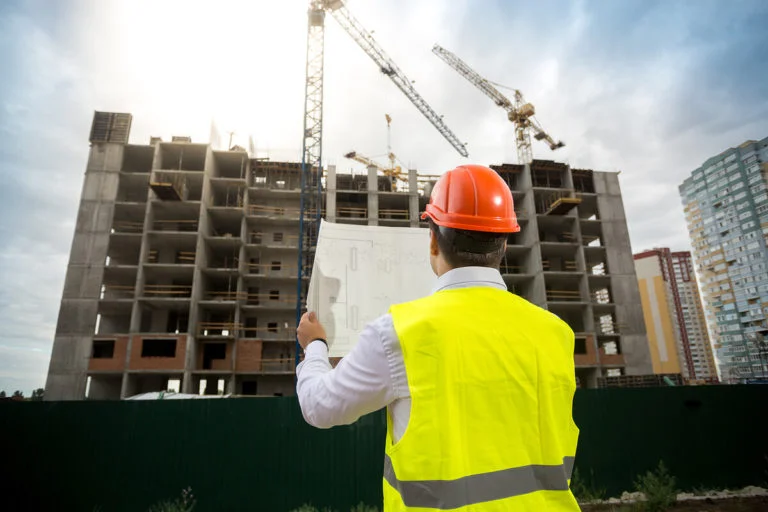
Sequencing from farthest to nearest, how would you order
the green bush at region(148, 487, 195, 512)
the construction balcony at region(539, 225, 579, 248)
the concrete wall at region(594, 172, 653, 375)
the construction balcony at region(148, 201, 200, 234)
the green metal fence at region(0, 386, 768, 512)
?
the construction balcony at region(539, 225, 579, 248) < the concrete wall at region(594, 172, 653, 375) < the construction balcony at region(148, 201, 200, 234) < the green metal fence at region(0, 386, 768, 512) < the green bush at region(148, 487, 195, 512)

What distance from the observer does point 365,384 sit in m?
1.34

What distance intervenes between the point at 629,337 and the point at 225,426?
4091 cm

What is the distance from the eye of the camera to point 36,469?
831cm

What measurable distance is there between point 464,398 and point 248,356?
36617 millimetres

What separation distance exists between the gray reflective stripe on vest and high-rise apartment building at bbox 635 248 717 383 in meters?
74.8

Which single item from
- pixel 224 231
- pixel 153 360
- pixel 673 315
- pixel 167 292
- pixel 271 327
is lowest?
pixel 153 360

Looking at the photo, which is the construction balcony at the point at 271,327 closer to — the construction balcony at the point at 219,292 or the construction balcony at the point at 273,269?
the construction balcony at the point at 219,292

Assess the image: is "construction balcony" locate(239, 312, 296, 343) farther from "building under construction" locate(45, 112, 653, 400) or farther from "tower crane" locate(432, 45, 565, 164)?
"tower crane" locate(432, 45, 565, 164)

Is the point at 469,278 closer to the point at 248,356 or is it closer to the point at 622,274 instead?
the point at 248,356

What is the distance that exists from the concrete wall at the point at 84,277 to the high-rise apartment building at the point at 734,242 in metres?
73.8

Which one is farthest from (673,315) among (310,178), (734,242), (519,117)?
(310,178)

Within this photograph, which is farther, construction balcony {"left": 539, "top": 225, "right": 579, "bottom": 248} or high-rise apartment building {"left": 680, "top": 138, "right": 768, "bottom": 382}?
high-rise apartment building {"left": 680, "top": 138, "right": 768, "bottom": 382}

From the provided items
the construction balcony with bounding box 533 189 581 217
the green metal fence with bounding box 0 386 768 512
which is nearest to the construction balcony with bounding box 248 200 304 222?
the construction balcony with bounding box 533 189 581 217

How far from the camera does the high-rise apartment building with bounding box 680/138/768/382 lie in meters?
63.9
